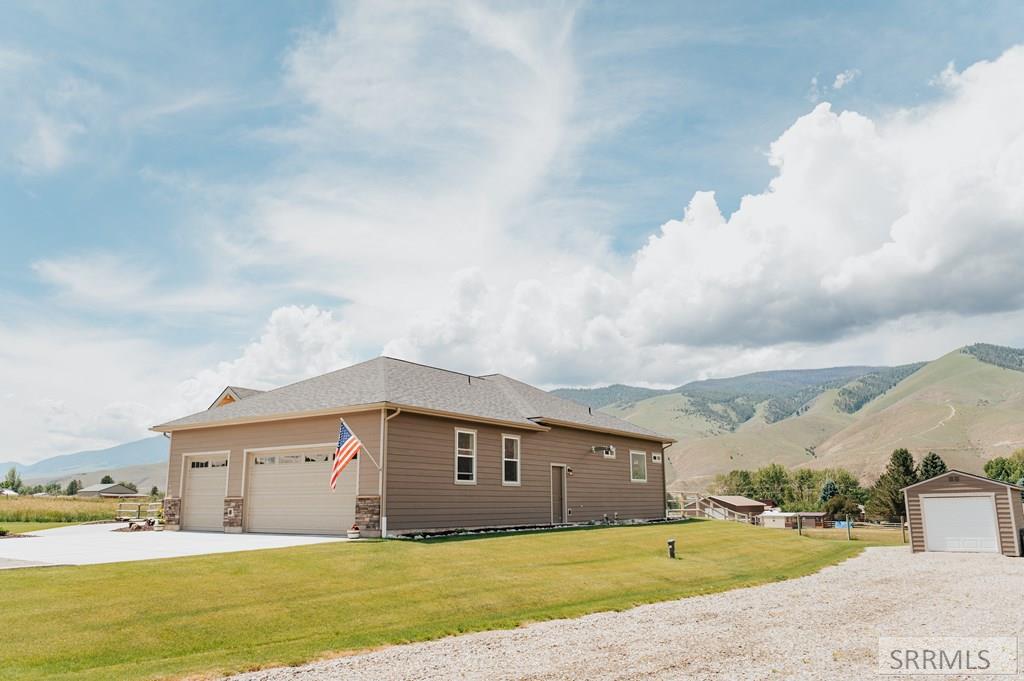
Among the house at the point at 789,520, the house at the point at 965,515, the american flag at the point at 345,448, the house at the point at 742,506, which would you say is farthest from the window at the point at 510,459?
the house at the point at 742,506

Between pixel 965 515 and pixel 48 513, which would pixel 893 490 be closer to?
pixel 965 515

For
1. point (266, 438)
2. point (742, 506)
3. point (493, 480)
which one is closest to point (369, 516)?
point (493, 480)

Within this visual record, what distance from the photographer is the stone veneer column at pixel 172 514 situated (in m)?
21.9

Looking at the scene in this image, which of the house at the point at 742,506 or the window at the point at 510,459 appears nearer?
the window at the point at 510,459

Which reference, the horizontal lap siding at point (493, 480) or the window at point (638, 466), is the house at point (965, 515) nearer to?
the window at point (638, 466)

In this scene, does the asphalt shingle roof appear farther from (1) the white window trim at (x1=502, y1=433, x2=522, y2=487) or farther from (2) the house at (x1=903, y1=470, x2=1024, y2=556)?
(2) the house at (x1=903, y1=470, x2=1024, y2=556)

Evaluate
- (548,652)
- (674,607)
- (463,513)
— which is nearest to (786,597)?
(674,607)

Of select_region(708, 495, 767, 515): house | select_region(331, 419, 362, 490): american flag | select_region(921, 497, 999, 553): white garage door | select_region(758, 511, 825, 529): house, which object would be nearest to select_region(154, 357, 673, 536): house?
select_region(331, 419, 362, 490): american flag

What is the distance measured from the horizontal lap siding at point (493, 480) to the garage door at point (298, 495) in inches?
54.8

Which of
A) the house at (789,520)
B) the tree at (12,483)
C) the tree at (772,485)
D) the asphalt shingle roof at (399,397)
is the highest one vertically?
the asphalt shingle roof at (399,397)

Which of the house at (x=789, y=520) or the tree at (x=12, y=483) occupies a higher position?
the tree at (x=12, y=483)

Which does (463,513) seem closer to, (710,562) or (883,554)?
(710,562)

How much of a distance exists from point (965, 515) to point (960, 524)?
318 millimetres

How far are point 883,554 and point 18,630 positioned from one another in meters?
21.6
